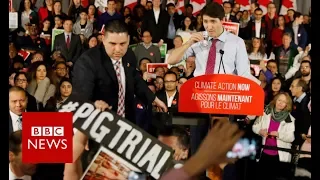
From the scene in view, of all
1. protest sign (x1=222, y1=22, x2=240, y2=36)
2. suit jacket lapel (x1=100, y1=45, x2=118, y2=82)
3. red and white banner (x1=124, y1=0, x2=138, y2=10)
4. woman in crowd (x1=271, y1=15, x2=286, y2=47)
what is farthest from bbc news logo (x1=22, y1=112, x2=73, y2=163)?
woman in crowd (x1=271, y1=15, x2=286, y2=47)

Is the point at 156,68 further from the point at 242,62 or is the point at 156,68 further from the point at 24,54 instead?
the point at 24,54

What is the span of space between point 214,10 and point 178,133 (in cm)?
48

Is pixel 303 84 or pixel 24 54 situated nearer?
pixel 24 54

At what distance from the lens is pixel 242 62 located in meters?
2.56

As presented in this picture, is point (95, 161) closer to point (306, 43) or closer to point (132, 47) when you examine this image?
point (132, 47)

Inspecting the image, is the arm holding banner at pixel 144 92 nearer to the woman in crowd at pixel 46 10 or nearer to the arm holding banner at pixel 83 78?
the arm holding banner at pixel 83 78

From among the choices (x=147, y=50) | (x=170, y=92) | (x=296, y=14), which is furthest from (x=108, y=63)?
(x=296, y=14)

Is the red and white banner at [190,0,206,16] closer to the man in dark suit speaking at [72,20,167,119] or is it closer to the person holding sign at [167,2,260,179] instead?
the person holding sign at [167,2,260,179]

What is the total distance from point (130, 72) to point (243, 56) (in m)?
0.43

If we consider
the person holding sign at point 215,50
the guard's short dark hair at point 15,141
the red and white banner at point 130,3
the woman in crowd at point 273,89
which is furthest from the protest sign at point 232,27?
the guard's short dark hair at point 15,141

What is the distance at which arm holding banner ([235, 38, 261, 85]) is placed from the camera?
8.39ft

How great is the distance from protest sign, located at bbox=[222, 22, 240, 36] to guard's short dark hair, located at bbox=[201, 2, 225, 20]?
0.10ft

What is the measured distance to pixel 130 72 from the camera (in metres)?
2.54
